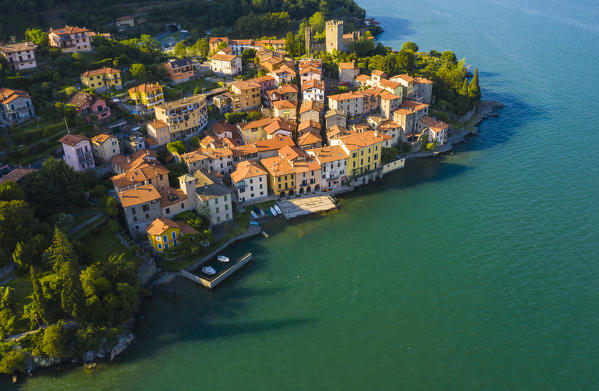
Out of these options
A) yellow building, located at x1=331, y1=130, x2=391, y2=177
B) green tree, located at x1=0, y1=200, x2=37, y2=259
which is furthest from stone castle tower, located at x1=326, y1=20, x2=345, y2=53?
green tree, located at x1=0, y1=200, x2=37, y2=259

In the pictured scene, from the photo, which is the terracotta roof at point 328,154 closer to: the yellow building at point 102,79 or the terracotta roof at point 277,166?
the terracotta roof at point 277,166

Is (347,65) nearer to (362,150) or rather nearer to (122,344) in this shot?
(362,150)

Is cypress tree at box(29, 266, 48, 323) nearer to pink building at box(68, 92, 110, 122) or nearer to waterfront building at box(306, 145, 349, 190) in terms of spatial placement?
pink building at box(68, 92, 110, 122)

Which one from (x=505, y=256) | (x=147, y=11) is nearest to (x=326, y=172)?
(x=505, y=256)

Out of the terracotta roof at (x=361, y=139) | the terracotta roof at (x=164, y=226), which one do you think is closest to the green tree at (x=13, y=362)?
the terracotta roof at (x=164, y=226)

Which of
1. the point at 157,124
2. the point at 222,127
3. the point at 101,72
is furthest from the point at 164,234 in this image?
the point at 101,72

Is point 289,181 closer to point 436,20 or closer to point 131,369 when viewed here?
point 131,369
